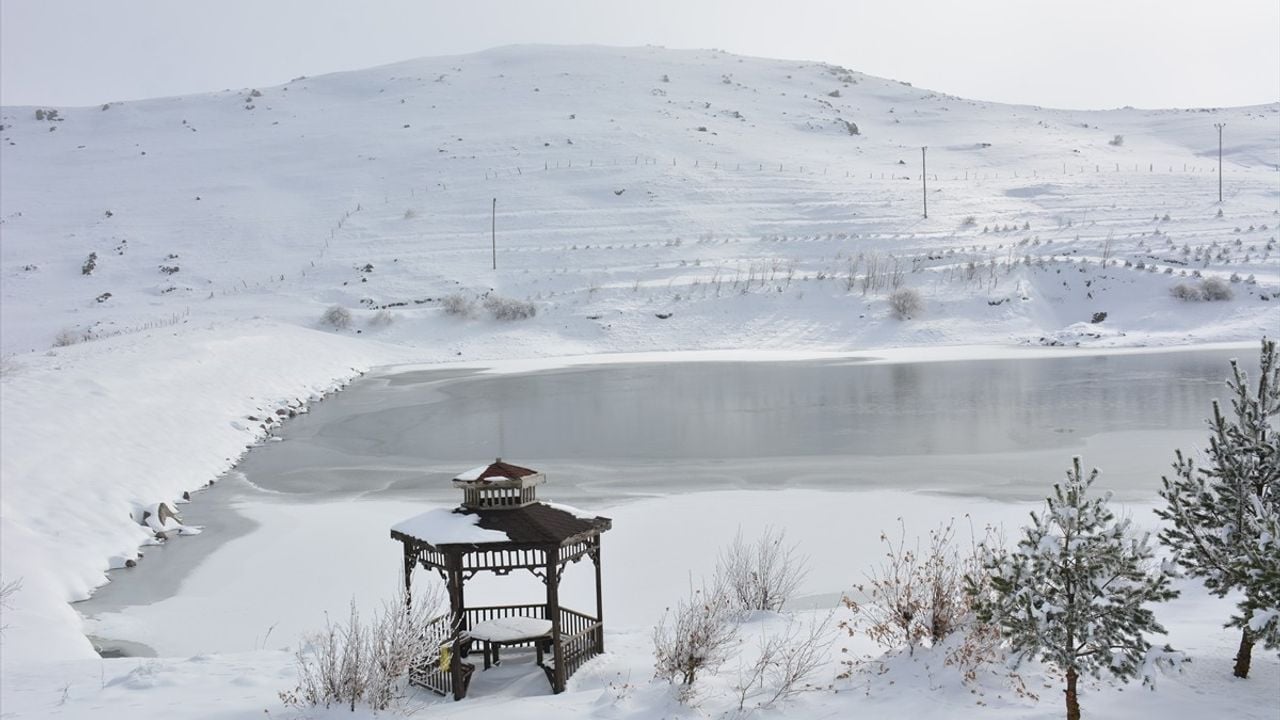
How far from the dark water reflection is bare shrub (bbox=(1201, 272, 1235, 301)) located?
10392 mm

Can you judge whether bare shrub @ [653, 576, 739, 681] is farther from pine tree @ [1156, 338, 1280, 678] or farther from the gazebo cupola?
pine tree @ [1156, 338, 1280, 678]

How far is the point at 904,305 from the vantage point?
50.5m

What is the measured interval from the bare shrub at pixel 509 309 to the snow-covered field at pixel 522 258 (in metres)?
0.74

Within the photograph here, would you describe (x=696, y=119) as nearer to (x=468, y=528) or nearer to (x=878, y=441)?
(x=878, y=441)

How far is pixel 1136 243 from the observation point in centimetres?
5747

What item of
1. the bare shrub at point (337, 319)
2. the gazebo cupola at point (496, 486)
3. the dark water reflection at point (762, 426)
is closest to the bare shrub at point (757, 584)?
the gazebo cupola at point (496, 486)

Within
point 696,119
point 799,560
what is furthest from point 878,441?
point 696,119

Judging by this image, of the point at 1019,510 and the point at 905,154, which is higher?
the point at 905,154

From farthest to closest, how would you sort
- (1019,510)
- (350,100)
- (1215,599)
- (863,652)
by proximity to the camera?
(350,100) < (1019,510) < (1215,599) < (863,652)

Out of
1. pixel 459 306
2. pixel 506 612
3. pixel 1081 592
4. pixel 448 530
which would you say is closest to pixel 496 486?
pixel 448 530

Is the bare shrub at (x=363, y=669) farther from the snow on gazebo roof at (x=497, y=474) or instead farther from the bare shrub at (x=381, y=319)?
the bare shrub at (x=381, y=319)

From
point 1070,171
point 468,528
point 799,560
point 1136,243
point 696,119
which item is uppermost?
point 696,119

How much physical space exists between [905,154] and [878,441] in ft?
231

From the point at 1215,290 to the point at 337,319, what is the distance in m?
43.9
